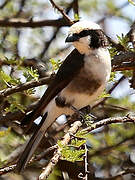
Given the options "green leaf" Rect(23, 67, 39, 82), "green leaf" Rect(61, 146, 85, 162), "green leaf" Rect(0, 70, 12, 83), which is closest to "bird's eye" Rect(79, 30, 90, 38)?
"green leaf" Rect(23, 67, 39, 82)

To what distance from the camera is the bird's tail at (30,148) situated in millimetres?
2659

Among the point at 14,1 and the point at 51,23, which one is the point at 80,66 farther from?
the point at 14,1

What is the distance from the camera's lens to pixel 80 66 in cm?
325

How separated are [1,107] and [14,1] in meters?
2.22

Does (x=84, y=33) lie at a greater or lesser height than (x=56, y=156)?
greater

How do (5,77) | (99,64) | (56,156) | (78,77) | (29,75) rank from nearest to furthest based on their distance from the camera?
(56,156) < (5,77) < (29,75) < (99,64) < (78,77)

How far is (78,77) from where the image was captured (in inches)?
129

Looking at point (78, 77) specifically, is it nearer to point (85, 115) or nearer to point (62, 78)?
point (62, 78)

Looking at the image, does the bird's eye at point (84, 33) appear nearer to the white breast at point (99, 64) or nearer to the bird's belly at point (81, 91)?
Result: the white breast at point (99, 64)

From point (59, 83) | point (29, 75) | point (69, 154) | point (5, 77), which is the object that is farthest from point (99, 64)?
point (69, 154)

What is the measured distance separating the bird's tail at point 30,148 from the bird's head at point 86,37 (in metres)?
0.55

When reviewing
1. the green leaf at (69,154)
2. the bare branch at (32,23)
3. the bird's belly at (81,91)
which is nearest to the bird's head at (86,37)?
the bird's belly at (81,91)

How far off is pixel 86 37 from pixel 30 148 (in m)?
0.86

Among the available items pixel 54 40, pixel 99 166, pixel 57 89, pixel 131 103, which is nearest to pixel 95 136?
pixel 99 166
